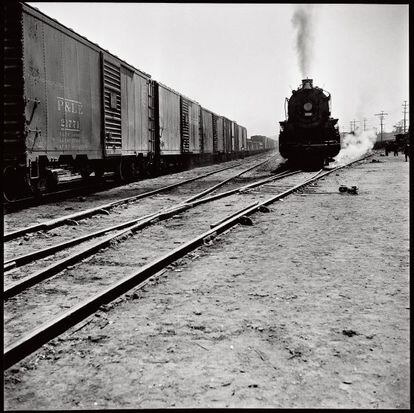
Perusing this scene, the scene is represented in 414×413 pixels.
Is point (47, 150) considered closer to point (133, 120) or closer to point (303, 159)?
point (133, 120)

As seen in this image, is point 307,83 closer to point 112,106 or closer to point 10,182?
point 112,106

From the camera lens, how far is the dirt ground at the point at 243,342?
2.47 m

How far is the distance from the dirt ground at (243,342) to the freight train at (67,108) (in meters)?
4.09

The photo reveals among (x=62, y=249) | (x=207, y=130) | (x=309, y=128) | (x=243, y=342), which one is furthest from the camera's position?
(x=207, y=130)

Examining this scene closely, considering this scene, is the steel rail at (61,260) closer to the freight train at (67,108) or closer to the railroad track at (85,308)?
the railroad track at (85,308)

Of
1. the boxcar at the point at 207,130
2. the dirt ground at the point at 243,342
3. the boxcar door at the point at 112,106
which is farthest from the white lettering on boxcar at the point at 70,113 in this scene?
the boxcar at the point at 207,130

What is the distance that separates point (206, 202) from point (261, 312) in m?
7.18

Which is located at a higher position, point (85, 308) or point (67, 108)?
point (67, 108)

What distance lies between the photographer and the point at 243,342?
3.15m

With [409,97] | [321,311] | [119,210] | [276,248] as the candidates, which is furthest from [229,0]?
[119,210]

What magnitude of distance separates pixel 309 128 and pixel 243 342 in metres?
18.8

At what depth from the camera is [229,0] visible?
1681 millimetres

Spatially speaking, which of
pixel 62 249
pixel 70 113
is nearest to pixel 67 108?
pixel 70 113

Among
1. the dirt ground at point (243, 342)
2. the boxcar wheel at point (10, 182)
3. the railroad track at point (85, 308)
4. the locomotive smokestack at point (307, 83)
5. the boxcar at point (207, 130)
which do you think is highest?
the locomotive smokestack at point (307, 83)
